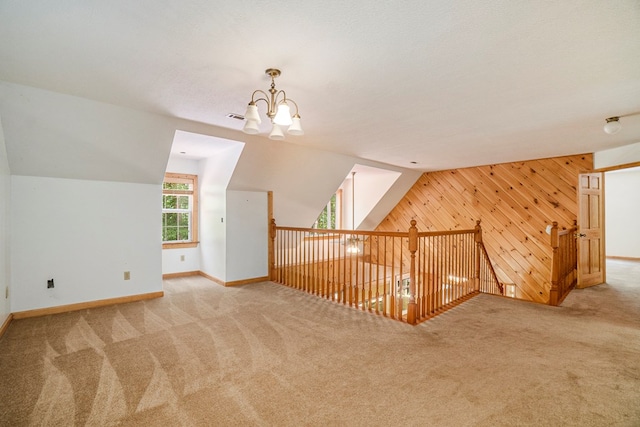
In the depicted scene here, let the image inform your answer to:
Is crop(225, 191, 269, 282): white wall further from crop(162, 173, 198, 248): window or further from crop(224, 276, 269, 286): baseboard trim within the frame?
crop(162, 173, 198, 248): window

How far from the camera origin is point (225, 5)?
1587 millimetres

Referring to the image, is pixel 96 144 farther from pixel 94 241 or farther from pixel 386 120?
pixel 386 120

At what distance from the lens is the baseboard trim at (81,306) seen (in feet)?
11.3

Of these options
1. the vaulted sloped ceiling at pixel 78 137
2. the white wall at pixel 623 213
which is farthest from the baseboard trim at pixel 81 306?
the white wall at pixel 623 213

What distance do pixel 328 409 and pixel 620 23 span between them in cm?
296

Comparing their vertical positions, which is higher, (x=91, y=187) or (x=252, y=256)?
(x=91, y=187)

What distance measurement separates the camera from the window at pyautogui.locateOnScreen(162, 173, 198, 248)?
5668mm

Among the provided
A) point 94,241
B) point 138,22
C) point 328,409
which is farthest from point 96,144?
point 328,409

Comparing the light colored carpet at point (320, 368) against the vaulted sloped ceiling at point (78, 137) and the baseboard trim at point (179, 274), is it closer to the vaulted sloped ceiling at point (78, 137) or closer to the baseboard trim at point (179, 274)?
the baseboard trim at point (179, 274)

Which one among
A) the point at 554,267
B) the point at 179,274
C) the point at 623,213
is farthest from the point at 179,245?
the point at 623,213

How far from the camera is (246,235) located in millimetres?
5094

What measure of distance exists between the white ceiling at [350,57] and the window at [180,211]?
104 inches

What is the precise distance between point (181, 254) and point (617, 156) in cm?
780

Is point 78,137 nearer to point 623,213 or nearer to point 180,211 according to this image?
point 180,211
